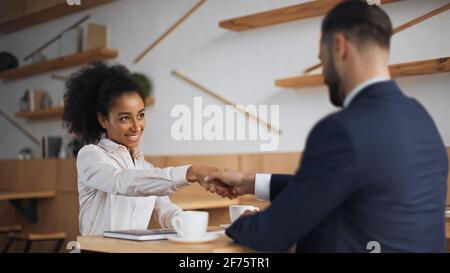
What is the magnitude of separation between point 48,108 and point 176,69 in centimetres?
163

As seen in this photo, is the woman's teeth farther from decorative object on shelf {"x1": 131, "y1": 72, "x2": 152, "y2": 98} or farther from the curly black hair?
decorative object on shelf {"x1": 131, "y1": 72, "x2": 152, "y2": 98}

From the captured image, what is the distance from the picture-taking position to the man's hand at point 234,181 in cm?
189

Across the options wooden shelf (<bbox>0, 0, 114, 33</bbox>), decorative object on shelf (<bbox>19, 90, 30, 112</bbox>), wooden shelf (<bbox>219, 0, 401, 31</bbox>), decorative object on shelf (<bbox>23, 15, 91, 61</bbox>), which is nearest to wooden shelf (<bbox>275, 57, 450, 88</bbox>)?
wooden shelf (<bbox>219, 0, 401, 31</bbox>)

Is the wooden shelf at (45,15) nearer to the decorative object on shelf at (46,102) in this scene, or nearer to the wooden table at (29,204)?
the decorative object on shelf at (46,102)

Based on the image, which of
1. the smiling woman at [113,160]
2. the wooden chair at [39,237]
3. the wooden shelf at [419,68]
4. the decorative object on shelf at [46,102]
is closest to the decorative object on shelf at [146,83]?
the wooden chair at [39,237]

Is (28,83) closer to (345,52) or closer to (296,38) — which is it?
(296,38)

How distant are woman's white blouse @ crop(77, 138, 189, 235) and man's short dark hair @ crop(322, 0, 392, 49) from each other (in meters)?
0.77

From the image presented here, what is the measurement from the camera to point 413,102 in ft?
4.70

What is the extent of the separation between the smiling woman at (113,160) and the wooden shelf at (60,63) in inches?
115

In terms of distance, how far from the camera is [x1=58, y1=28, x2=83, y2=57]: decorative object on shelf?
5.79 m

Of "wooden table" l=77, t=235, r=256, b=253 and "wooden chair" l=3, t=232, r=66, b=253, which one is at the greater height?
"wooden table" l=77, t=235, r=256, b=253

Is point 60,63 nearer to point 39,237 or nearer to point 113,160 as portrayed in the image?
point 39,237

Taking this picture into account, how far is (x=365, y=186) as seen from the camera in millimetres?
1308
